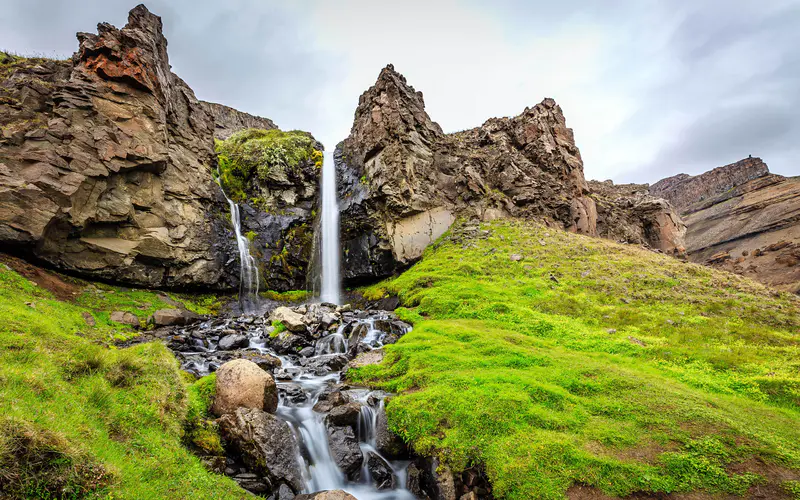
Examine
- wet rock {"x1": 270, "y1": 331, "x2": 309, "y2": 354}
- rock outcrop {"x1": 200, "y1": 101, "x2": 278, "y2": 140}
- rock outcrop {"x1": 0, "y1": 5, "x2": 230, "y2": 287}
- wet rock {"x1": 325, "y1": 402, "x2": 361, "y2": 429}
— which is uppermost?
rock outcrop {"x1": 200, "y1": 101, "x2": 278, "y2": 140}

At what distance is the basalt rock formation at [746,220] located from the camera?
49875 mm

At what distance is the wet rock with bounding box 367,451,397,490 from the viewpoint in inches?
343

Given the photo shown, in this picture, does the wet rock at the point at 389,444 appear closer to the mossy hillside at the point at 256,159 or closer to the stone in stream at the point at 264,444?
the stone in stream at the point at 264,444

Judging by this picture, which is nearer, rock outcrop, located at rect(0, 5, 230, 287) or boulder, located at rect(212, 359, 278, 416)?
boulder, located at rect(212, 359, 278, 416)

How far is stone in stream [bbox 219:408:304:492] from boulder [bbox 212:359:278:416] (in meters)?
0.68

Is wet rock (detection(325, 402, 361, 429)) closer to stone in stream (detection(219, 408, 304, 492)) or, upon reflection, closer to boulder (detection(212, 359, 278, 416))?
stone in stream (detection(219, 408, 304, 492))

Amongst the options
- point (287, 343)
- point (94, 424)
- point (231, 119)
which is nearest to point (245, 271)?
point (287, 343)

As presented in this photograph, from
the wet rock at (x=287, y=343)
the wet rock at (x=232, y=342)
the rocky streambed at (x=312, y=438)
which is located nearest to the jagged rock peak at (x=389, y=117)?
the wet rock at (x=287, y=343)

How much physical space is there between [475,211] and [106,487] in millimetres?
37237

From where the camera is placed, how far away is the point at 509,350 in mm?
13484

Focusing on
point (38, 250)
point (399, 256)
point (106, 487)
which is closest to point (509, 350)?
point (106, 487)

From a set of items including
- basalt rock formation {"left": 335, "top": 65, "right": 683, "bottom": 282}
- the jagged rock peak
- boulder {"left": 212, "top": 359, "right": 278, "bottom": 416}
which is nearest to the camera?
boulder {"left": 212, "top": 359, "right": 278, "bottom": 416}

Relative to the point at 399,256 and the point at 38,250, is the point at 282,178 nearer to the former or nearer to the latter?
the point at 399,256

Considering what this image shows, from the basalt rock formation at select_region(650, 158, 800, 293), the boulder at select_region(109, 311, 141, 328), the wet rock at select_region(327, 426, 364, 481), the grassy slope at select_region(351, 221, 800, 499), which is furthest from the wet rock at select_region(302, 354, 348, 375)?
the basalt rock formation at select_region(650, 158, 800, 293)
